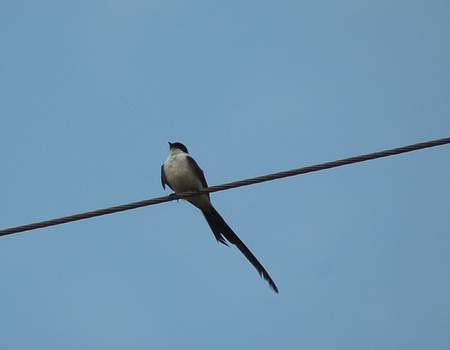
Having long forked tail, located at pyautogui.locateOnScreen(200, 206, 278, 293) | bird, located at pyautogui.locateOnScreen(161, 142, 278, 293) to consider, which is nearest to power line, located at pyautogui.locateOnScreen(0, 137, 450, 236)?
long forked tail, located at pyautogui.locateOnScreen(200, 206, 278, 293)

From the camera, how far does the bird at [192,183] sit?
6.32 m

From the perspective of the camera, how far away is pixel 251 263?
559cm

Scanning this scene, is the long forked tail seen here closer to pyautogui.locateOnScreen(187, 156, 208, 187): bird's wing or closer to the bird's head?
pyautogui.locateOnScreen(187, 156, 208, 187): bird's wing

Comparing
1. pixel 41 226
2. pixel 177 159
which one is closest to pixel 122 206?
pixel 41 226

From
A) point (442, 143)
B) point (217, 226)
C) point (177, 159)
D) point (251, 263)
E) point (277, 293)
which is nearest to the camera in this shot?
point (442, 143)

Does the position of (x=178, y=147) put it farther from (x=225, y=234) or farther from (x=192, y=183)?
(x=225, y=234)

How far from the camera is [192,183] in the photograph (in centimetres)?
678

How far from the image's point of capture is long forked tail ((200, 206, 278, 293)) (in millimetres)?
5547

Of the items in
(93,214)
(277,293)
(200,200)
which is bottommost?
(277,293)

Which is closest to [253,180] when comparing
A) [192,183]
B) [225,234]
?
[225,234]

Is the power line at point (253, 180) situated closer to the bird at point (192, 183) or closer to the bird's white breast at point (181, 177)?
the bird at point (192, 183)

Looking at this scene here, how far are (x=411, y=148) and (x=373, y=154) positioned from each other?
0.70ft

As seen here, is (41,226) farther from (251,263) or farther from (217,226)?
(217,226)

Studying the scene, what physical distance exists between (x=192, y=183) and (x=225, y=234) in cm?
72
